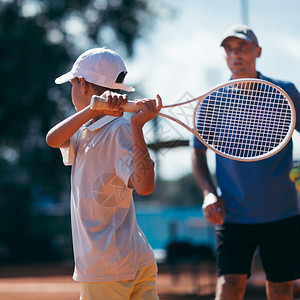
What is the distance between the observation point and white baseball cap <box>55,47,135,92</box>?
2.57m

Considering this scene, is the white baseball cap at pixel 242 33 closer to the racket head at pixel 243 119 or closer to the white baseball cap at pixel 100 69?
the racket head at pixel 243 119

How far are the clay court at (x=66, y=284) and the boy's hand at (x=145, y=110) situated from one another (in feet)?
22.7

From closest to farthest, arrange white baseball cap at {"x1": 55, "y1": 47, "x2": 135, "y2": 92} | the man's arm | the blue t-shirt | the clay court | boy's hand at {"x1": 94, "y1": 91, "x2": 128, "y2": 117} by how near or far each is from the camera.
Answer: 1. boy's hand at {"x1": 94, "y1": 91, "x2": 128, "y2": 117}
2. white baseball cap at {"x1": 55, "y1": 47, "x2": 135, "y2": 92}
3. the man's arm
4. the blue t-shirt
5. the clay court

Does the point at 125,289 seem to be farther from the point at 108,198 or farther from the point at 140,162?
the point at 140,162

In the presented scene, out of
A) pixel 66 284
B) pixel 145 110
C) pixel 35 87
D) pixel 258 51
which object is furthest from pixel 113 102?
pixel 35 87

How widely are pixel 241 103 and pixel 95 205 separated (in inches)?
47.6

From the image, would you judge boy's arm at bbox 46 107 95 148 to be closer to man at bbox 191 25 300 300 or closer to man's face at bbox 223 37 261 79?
man at bbox 191 25 300 300

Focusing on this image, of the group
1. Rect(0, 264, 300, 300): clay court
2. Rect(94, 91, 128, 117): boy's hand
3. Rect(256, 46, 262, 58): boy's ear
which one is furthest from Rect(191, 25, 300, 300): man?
Rect(0, 264, 300, 300): clay court

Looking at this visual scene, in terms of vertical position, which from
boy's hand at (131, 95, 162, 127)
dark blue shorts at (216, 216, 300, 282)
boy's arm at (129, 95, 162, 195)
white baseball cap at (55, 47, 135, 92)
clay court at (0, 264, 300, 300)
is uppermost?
white baseball cap at (55, 47, 135, 92)

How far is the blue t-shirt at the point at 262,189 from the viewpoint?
3.37 m

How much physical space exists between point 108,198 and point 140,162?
0.25 m

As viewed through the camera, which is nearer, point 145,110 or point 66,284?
point 145,110

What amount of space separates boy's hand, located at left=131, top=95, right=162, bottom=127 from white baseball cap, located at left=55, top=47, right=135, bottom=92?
0.79 ft

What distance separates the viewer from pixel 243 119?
3.31m
